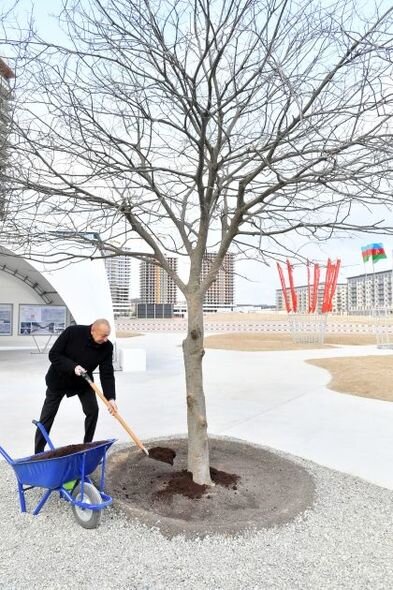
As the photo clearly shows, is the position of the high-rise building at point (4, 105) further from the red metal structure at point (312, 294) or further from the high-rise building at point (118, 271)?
the red metal structure at point (312, 294)

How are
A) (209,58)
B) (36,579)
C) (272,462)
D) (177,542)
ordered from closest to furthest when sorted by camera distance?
(36,579)
(177,542)
(209,58)
(272,462)

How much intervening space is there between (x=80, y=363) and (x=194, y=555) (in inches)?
71.8

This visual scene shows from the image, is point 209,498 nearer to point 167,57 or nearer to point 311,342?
point 167,57

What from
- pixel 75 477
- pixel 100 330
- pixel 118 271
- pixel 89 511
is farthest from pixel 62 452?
pixel 118 271

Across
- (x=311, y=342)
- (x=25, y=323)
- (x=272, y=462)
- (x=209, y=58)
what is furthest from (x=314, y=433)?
(x=311, y=342)

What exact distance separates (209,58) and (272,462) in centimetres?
368

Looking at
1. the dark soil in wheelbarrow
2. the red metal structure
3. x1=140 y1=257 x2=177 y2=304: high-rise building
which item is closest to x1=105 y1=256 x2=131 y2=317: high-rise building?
x1=140 y1=257 x2=177 y2=304: high-rise building

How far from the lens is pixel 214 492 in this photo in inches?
140

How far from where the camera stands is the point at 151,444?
4844mm

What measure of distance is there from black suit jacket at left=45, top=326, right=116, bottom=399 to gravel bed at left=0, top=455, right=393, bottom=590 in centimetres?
99

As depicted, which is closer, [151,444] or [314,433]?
[151,444]

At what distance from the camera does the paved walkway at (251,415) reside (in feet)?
16.5

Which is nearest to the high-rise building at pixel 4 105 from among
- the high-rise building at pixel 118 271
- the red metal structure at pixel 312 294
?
the high-rise building at pixel 118 271

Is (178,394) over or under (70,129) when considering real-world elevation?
under
